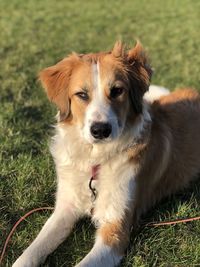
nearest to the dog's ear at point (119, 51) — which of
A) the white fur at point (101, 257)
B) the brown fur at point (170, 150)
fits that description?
the brown fur at point (170, 150)

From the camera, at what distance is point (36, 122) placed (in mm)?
6395

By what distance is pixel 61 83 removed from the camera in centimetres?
434

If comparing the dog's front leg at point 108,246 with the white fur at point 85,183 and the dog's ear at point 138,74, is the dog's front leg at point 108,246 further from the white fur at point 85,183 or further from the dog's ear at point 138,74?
the dog's ear at point 138,74

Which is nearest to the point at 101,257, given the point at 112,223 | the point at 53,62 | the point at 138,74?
the point at 112,223

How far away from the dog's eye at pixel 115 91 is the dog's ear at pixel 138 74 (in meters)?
0.15

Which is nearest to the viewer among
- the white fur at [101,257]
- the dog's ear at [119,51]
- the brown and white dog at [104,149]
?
the white fur at [101,257]

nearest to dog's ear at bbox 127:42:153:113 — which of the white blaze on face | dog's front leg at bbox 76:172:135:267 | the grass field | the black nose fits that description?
the white blaze on face

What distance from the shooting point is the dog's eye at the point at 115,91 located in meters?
4.09

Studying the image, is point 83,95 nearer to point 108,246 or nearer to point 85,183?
point 85,183

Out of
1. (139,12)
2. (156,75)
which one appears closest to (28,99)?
(156,75)

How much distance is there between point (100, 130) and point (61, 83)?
2.33ft

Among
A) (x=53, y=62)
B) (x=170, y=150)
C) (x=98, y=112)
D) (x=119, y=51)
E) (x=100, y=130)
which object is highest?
(x=119, y=51)

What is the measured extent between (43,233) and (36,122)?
2426mm

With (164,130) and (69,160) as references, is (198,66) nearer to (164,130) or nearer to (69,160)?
(164,130)
